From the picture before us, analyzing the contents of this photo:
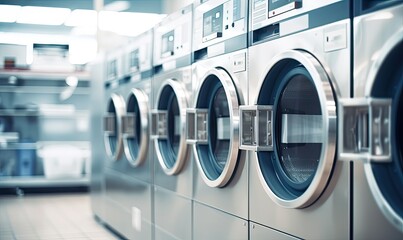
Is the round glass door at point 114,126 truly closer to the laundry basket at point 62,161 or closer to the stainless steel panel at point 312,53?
the laundry basket at point 62,161

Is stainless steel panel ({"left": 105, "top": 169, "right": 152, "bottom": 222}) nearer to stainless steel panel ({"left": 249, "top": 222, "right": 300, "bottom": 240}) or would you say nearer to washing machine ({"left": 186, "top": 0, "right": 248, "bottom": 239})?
washing machine ({"left": 186, "top": 0, "right": 248, "bottom": 239})

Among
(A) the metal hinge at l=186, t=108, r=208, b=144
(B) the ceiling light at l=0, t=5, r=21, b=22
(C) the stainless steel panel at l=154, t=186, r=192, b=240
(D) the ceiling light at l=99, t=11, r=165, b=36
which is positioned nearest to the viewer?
(A) the metal hinge at l=186, t=108, r=208, b=144

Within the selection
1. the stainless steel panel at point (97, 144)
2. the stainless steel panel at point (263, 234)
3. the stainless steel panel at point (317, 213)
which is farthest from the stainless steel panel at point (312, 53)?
the stainless steel panel at point (97, 144)

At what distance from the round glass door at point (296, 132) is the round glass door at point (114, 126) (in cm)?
240

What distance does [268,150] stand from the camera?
2150 mm

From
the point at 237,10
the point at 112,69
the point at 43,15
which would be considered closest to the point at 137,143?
the point at 112,69

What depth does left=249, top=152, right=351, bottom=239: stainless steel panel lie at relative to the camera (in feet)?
5.48

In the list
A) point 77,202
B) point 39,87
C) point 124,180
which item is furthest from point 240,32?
point 39,87

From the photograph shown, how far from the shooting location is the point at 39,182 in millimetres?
6793

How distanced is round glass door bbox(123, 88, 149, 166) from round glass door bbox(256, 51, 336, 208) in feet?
5.85

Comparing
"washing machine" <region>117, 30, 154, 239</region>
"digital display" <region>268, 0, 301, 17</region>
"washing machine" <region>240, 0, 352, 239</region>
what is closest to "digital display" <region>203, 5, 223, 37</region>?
"washing machine" <region>240, 0, 352, 239</region>

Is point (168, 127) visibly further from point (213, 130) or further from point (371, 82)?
point (371, 82)

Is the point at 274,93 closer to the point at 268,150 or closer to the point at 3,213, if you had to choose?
the point at 268,150

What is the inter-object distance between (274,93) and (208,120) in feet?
2.20
